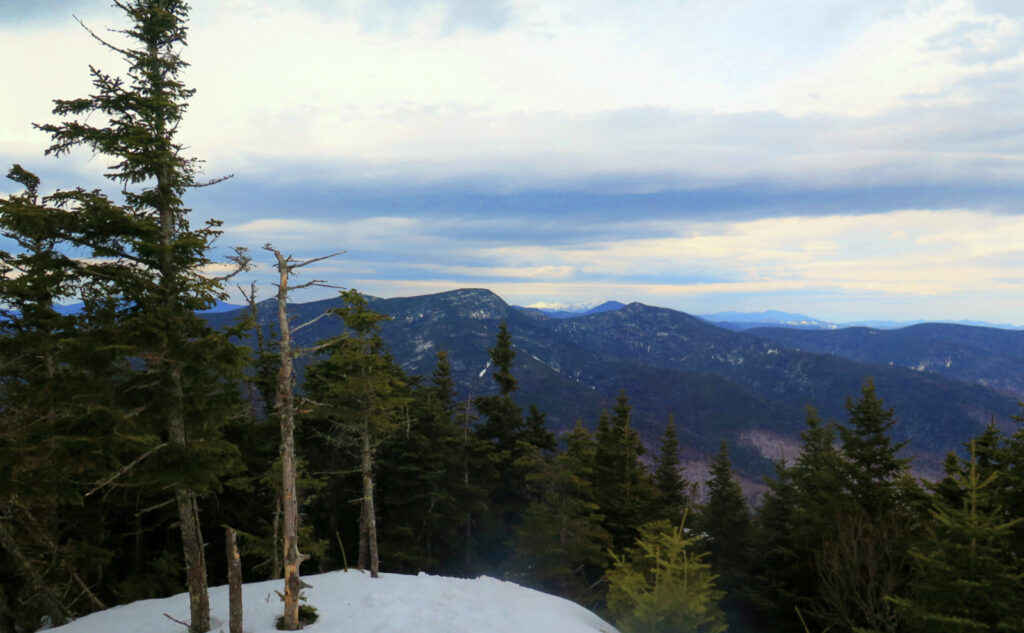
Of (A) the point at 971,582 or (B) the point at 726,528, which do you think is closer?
(A) the point at 971,582

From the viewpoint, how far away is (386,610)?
14531 mm

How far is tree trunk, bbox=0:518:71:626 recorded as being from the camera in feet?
50.7

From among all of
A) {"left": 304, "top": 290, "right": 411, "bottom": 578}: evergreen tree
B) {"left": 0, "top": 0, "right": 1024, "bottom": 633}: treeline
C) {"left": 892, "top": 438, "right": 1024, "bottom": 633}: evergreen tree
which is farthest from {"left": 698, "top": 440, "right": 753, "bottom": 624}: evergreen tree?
{"left": 304, "top": 290, "right": 411, "bottom": 578}: evergreen tree

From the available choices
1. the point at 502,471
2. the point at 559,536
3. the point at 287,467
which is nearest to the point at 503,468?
the point at 502,471

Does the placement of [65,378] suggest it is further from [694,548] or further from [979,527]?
[694,548]

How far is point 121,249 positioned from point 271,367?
18721mm

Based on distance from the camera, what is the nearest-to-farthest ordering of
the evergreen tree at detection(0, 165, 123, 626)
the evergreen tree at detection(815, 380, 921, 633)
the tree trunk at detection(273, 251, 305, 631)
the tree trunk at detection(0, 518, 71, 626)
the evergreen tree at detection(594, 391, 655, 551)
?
the evergreen tree at detection(0, 165, 123, 626) → the tree trunk at detection(273, 251, 305, 631) → the tree trunk at detection(0, 518, 71, 626) → the evergreen tree at detection(815, 380, 921, 633) → the evergreen tree at detection(594, 391, 655, 551)

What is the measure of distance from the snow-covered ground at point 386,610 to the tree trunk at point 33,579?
2.76m

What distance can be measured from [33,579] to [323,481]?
1035cm

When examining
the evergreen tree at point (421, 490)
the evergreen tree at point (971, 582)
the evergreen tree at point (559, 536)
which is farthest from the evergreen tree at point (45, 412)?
the evergreen tree at point (971, 582)

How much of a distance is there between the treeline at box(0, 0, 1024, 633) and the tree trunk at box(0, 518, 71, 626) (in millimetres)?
77

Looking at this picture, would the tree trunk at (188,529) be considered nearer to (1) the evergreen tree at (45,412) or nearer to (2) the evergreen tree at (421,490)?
(1) the evergreen tree at (45,412)

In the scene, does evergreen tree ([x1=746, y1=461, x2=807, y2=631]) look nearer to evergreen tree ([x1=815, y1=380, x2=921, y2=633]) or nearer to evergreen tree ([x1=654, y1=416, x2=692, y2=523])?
evergreen tree ([x1=815, y1=380, x2=921, y2=633])

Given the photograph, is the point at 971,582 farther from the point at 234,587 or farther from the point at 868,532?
the point at 234,587
